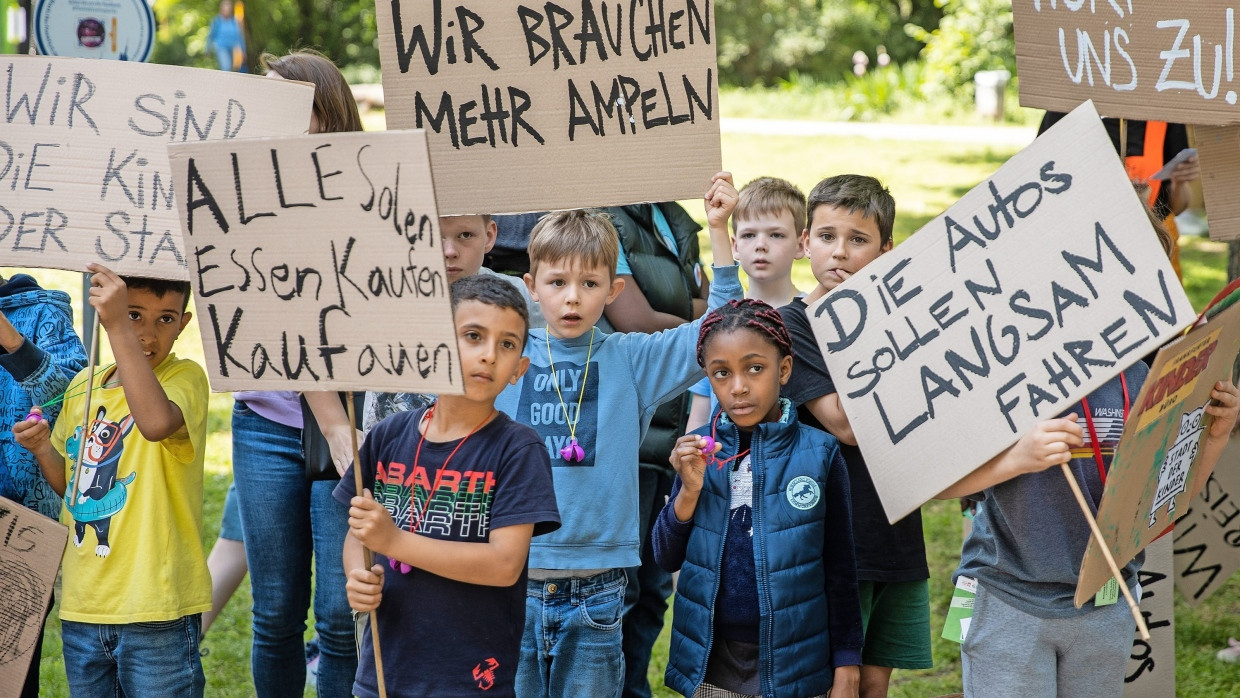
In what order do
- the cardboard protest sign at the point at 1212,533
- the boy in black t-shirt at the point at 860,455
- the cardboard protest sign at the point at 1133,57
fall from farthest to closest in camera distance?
the cardboard protest sign at the point at 1212,533
the boy in black t-shirt at the point at 860,455
the cardboard protest sign at the point at 1133,57

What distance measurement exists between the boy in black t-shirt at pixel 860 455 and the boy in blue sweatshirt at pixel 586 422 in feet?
0.97

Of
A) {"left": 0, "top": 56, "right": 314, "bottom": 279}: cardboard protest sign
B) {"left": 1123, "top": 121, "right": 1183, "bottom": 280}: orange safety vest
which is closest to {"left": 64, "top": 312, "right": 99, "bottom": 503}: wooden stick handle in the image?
{"left": 0, "top": 56, "right": 314, "bottom": 279}: cardboard protest sign

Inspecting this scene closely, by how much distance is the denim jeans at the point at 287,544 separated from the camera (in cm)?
363

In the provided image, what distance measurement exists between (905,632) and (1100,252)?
4.42ft

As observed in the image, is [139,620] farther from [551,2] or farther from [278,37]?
[278,37]

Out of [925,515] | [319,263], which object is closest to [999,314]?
[319,263]

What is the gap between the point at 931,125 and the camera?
19.6 metres

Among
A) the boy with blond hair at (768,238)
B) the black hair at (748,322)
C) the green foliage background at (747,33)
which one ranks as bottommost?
the black hair at (748,322)

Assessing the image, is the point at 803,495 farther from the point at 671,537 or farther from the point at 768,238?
the point at 768,238

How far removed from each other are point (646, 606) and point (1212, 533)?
1835 mm

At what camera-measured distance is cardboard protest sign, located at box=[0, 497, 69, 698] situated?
3.20 meters

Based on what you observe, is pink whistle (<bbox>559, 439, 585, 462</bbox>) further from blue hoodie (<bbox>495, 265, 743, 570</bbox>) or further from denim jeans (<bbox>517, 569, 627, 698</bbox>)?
denim jeans (<bbox>517, 569, 627, 698</bbox>)

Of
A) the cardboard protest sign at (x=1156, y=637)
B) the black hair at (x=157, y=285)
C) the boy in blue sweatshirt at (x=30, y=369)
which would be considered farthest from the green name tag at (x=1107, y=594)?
the boy in blue sweatshirt at (x=30, y=369)

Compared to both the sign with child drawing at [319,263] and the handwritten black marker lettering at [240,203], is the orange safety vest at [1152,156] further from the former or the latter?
the handwritten black marker lettering at [240,203]
